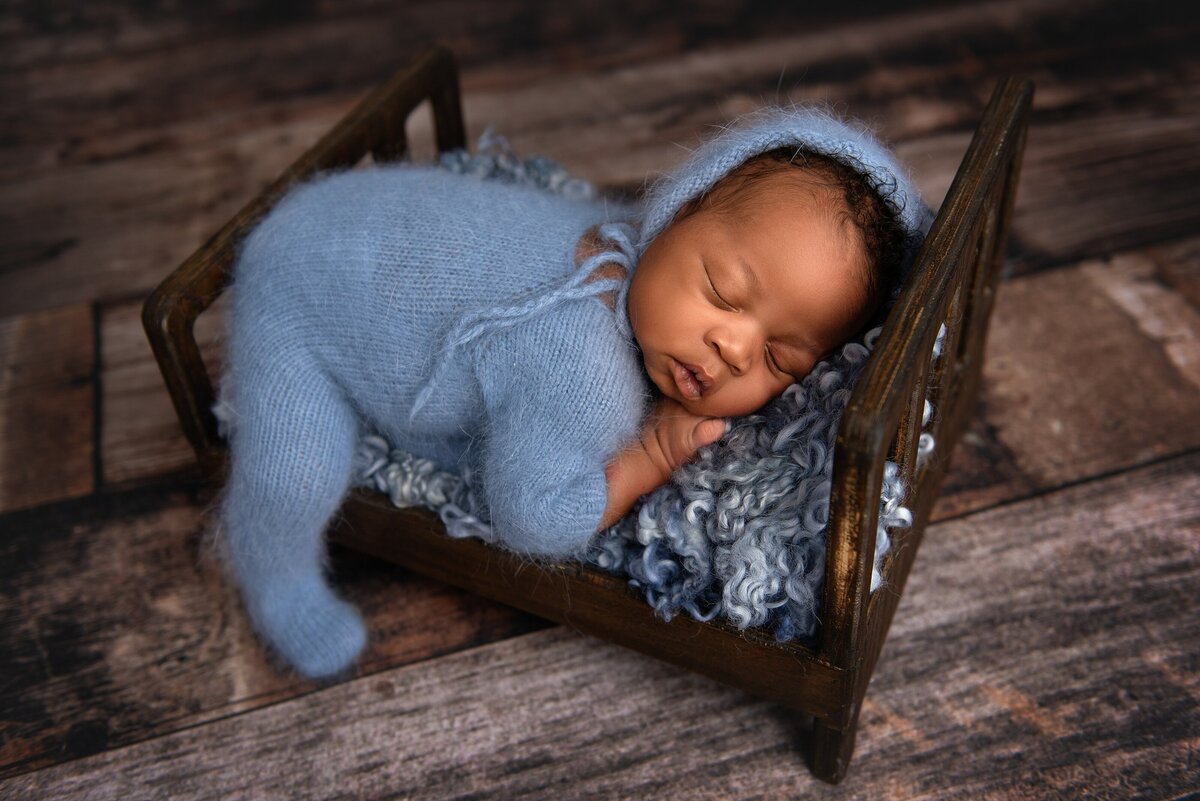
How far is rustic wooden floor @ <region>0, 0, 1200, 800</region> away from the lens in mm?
1158

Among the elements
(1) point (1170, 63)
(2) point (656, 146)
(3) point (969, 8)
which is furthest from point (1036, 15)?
(2) point (656, 146)

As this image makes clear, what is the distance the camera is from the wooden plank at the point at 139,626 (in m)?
1.21

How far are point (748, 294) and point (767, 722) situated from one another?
470mm

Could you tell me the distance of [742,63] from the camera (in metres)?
2.19

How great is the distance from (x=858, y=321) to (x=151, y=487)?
36.7 inches

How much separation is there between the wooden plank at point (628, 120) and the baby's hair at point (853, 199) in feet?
2.65

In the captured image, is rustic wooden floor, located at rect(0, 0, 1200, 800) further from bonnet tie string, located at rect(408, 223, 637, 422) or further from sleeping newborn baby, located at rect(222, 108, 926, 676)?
bonnet tie string, located at rect(408, 223, 637, 422)

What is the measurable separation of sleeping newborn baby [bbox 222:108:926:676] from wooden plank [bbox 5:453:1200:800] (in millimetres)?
120

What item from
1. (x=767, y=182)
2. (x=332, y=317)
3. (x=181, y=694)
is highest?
(x=767, y=182)

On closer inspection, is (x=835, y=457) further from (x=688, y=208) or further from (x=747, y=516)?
(x=688, y=208)

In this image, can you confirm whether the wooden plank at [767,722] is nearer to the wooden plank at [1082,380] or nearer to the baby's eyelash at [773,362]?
the wooden plank at [1082,380]

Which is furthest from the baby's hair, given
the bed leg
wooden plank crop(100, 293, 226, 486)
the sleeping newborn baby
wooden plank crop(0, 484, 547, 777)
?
wooden plank crop(100, 293, 226, 486)

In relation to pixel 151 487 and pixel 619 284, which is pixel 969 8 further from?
pixel 151 487

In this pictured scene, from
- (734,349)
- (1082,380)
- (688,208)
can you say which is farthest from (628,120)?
(734,349)
